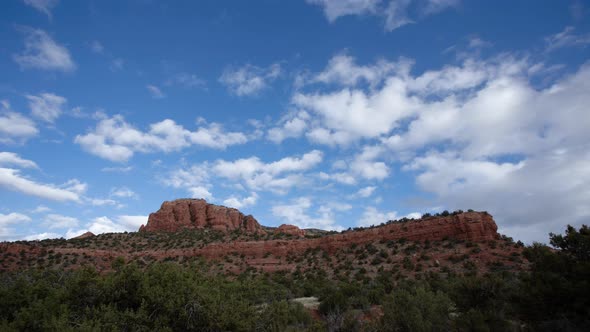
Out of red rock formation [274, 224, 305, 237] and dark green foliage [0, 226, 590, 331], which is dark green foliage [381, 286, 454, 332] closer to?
dark green foliage [0, 226, 590, 331]

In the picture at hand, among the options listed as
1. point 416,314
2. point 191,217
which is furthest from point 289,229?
point 416,314

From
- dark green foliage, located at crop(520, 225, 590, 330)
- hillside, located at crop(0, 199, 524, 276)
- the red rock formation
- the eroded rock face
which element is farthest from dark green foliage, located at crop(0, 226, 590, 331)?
the eroded rock face

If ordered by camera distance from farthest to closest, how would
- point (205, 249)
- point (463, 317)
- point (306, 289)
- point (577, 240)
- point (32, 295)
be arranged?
point (205, 249) < point (306, 289) < point (463, 317) < point (577, 240) < point (32, 295)

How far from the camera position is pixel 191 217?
76.8 meters

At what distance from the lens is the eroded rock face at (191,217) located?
2869 inches

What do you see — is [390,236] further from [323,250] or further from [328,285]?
[328,285]

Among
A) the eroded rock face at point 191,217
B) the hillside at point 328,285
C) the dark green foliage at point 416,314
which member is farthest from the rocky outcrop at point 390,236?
the dark green foliage at point 416,314

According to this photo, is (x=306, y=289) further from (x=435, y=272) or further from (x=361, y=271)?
(x=435, y=272)

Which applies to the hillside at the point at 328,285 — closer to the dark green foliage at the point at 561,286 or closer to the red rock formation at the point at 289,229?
the dark green foliage at the point at 561,286

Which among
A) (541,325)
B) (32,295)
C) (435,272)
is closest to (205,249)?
(435,272)

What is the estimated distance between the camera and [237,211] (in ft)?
278

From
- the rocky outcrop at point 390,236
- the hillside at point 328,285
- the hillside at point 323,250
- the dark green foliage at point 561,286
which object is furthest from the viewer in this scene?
the rocky outcrop at point 390,236

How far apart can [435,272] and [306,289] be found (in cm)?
1217

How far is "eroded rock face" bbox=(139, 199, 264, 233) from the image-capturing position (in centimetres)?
7288
